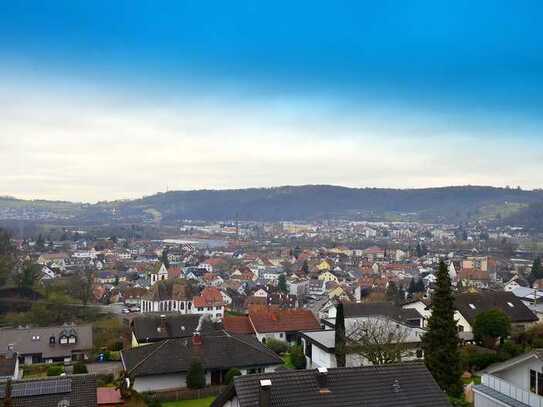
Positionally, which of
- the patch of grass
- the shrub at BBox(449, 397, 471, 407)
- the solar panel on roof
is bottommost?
the patch of grass

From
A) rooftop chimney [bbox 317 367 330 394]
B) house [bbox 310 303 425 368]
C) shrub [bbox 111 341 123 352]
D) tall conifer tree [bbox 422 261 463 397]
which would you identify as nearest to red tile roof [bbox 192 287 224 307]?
shrub [bbox 111 341 123 352]

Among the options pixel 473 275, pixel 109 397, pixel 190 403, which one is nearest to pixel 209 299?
pixel 190 403

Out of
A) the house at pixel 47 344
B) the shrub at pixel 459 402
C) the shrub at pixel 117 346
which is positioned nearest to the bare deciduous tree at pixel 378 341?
the shrub at pixel 459 402

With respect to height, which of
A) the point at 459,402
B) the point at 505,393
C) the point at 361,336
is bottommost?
the point at 459,402

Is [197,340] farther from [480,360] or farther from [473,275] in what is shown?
[473,275]

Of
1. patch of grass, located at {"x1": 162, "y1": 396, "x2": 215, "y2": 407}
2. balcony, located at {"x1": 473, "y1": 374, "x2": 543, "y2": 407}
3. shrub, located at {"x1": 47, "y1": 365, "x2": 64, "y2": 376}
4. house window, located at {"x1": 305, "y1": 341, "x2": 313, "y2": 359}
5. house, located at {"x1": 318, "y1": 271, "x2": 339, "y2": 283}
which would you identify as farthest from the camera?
house, located at {"x1": 318, "y1": 271, "x2": 339, "y2": 283}

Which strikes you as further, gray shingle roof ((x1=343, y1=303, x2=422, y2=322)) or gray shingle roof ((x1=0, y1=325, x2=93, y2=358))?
gray shingle roof ((x1=343, y1=303, x2=422, y2=322))

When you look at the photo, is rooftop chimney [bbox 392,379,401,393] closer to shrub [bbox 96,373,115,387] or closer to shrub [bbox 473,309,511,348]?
shrub [bbox 96,373,115,387]
